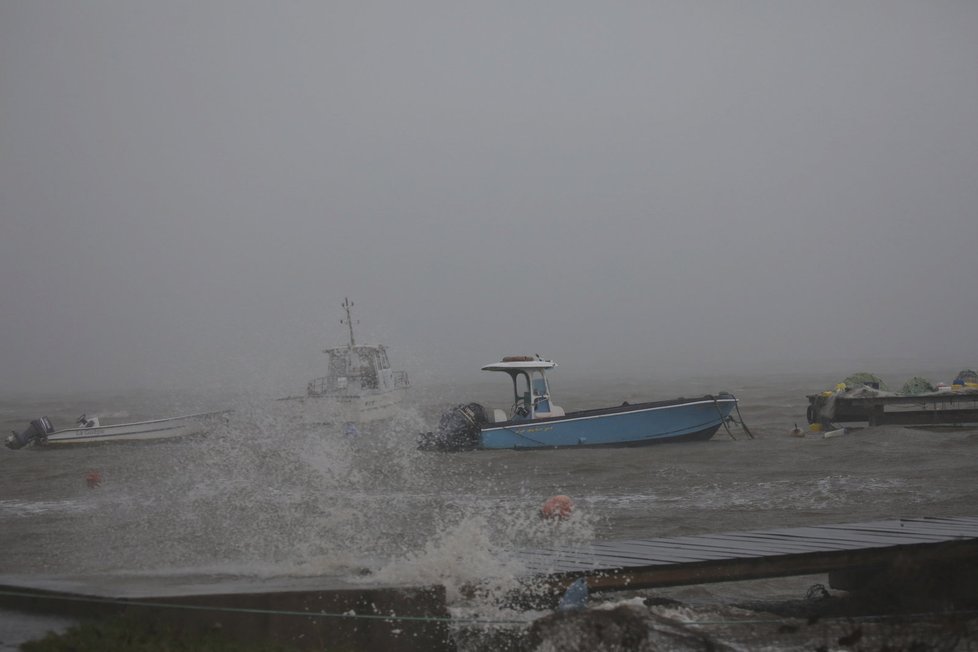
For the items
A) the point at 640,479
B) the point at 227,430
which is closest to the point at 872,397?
the point at 640,479

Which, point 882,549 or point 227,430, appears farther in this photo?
point 227,430

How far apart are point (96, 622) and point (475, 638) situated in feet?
6.94

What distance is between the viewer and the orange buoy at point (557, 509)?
46.0ft

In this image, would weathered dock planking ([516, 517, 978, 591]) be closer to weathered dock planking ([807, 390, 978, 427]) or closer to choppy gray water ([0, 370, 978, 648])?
choppy gray water ([0, 370, 978, 648])

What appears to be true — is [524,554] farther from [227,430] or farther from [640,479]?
[227,430]

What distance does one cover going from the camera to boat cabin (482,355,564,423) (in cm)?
2538

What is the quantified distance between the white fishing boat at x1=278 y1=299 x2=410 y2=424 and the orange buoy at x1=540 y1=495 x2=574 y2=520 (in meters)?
19.1

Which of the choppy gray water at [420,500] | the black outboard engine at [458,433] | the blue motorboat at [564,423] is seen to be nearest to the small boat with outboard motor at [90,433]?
the choppy gray water at [420,500]

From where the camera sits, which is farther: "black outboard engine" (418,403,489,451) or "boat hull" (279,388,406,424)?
"boat hull" (279,388,406,424)

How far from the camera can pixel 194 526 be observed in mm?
14242

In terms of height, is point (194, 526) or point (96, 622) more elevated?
point (96, 622)

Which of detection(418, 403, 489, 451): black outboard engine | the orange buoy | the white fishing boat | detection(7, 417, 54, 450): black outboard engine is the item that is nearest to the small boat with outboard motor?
detection(7, 417, 54, 450): black outboard engine

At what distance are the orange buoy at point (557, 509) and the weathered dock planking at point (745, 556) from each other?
21.2ft

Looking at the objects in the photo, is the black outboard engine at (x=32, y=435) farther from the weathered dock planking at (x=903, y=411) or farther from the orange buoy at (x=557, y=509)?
the weathered dock planking at (x=903, y=411)
